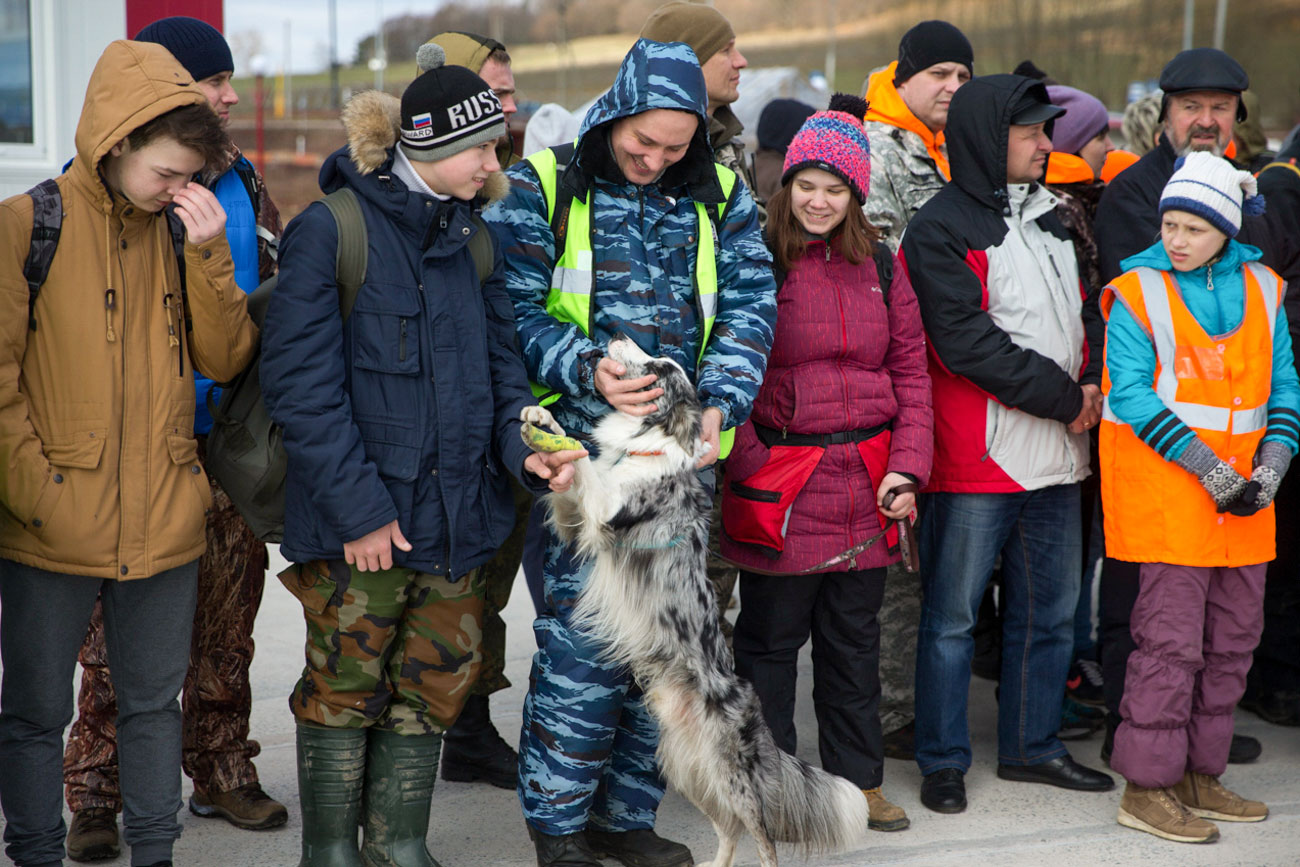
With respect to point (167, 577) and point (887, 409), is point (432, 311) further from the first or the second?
point (887, 409)

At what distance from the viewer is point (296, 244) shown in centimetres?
289

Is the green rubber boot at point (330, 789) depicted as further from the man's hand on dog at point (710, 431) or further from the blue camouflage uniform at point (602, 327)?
the man's hand on dog at point (710, 431)

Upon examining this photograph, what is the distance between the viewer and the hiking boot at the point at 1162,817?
378cm

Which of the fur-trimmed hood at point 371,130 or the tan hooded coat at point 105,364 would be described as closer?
the tan hooded coat at point 105,364

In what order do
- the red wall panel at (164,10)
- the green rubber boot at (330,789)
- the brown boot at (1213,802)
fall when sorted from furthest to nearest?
the red wall panel at (164,10) → the brown boot at (1213,802) → the green rubber boot at (330,789)

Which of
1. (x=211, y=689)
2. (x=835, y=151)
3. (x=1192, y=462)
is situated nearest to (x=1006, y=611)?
(x=1192, y=462)

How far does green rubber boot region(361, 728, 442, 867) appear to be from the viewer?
3156 mm

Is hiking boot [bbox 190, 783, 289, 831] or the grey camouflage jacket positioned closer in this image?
hiking boot [bbox 190, 783, 289, 831]

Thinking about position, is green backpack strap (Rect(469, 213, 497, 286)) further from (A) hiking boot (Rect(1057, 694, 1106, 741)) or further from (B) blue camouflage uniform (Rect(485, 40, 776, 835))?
(A) hiking boot (Rect(1057, 694, 1106, 741))

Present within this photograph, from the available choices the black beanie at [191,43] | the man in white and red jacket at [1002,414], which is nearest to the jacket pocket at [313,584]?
the black beanie at [191,43]

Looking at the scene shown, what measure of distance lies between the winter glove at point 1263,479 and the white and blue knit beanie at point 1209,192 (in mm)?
721

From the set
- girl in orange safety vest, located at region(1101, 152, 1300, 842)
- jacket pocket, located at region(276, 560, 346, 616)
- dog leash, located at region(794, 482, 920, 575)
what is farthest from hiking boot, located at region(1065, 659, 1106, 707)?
jacket pocket, located at region(276, 560, 346, 616)

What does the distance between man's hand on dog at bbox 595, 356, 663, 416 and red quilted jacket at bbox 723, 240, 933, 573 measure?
2.24ft

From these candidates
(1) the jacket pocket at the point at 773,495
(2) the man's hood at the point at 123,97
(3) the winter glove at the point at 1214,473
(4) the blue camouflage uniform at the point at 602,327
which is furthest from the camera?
(3) the winter glove at the point at 1214,473
